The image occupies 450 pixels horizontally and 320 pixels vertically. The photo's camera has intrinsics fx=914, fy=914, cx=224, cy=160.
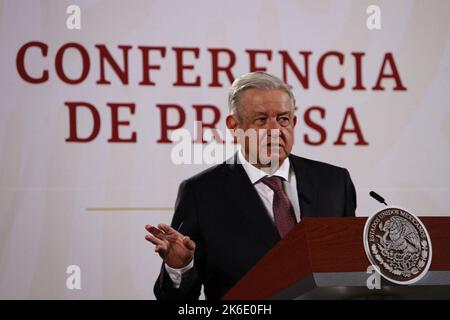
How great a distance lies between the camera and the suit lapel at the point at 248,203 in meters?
3.02

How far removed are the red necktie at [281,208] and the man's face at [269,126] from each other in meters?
0.11

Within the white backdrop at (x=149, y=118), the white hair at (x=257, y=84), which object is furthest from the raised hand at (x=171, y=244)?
the white backdrop at (x=149, y=118)

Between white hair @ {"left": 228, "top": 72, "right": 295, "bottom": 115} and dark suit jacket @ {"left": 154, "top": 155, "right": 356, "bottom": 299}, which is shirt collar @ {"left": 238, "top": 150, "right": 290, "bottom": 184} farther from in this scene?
white hair @ {"left": 228, "top": 72, "right": 295, "bottom": 115}

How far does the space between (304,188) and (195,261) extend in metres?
0.48

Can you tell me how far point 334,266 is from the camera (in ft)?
6.89

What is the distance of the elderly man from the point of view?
3.06 metres

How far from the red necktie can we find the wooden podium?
0.79 m

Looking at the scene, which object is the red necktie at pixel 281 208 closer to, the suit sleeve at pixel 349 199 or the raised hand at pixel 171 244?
the suit sleeve at pixel 349 199

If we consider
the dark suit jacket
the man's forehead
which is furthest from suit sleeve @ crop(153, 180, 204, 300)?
the man's forehead

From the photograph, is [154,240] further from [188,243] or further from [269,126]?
[269,126]

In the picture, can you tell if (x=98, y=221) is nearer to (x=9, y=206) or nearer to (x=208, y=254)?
(x=9, y=206)

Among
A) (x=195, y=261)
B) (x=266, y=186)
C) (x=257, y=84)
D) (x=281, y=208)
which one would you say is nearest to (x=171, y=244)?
(x=195, y=261)

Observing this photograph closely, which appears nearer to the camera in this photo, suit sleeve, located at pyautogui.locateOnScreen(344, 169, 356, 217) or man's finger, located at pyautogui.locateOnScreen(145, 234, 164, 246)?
man's finger, located at pyautogui.locateOnScreen(145, 234, 164, 246)
